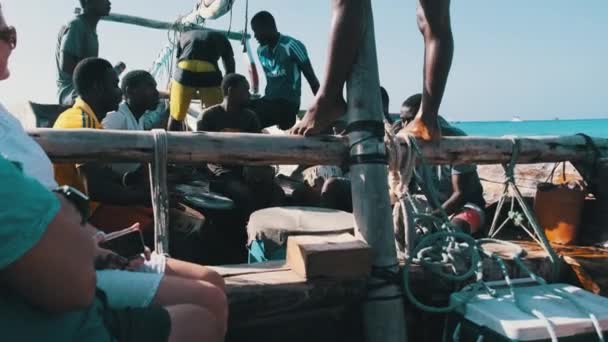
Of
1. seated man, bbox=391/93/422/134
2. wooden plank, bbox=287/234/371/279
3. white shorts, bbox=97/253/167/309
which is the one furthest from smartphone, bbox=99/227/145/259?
seated man, bbox=391/93/422/134

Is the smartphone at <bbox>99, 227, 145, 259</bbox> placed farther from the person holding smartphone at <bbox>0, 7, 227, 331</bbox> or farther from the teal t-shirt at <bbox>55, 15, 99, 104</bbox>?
the teal t-shirt at <bbox>55, 15, 99, 104</bbox>

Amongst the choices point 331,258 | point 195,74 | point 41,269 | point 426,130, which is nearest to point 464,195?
point 426,130

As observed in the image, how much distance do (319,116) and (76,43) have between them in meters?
4.36

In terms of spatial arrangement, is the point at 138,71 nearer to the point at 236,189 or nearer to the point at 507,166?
the point at 236,189

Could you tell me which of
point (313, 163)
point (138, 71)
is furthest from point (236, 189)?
point (313, 163)

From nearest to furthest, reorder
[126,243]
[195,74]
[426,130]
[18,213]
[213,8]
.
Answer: [18,213]
[126,243]
[426,130]
[195,74]
[213,8]

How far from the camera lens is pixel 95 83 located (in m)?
3.90

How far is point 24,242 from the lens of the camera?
115cm

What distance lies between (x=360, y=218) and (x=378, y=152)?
0.29 meters

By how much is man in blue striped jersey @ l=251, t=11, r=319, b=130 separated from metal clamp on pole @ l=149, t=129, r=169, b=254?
4.26 meters

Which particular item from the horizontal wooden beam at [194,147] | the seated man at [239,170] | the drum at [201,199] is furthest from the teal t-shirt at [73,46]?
the horizontal wooden beam at [194,147]

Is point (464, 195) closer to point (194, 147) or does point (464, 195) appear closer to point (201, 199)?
point (201, 199)

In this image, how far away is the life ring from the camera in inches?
448

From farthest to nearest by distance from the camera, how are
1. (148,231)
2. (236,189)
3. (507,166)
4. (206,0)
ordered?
1. (206,0)
2. (236,189)
3. (148,231)
4. (507,166)
